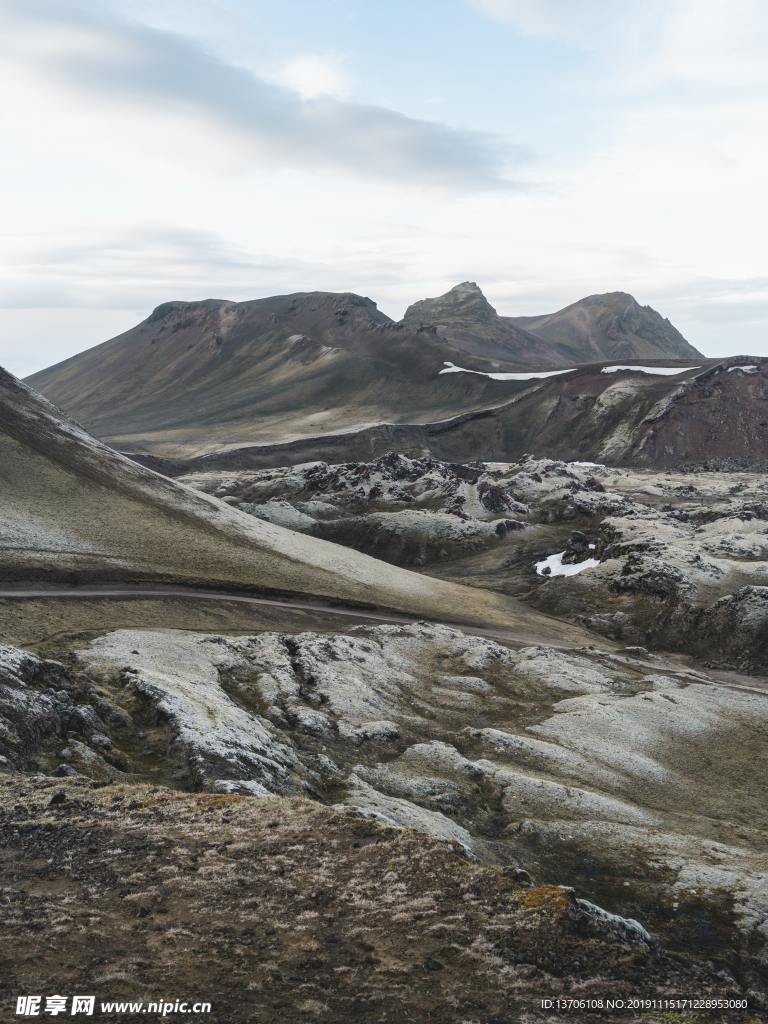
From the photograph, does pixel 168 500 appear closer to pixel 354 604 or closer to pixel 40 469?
pixel 40 469

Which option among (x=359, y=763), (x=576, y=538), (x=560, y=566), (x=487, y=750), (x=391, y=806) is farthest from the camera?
(x=576, y=538)

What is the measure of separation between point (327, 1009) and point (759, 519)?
504ft

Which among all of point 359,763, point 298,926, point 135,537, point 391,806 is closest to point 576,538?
point 135,537

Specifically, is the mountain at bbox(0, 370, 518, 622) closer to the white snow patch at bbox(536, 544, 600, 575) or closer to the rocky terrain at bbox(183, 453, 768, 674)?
the rocky terrain at bbox(183, 453, 768, 674)

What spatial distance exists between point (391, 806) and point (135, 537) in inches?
2569

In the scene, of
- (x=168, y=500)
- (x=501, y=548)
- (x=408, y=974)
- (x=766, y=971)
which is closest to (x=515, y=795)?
(x=766, y=971)

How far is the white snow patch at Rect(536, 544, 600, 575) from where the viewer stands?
130125mm

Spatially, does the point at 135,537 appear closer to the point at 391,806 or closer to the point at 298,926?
the point at 391,806

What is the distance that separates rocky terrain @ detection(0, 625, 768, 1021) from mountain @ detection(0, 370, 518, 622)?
18539 millimetres

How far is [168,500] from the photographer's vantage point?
115125mm

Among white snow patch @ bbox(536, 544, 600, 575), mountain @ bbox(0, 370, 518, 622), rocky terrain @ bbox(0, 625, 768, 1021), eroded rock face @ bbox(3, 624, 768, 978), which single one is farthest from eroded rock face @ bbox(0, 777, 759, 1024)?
white snow patch @ bbox(536, 544, 600, 575)

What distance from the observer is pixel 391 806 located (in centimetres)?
4131

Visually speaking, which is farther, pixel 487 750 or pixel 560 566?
pixel 560 566

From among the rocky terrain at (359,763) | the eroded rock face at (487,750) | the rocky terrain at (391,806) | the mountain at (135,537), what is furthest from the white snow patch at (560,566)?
the eroded rock face at (487,750)
